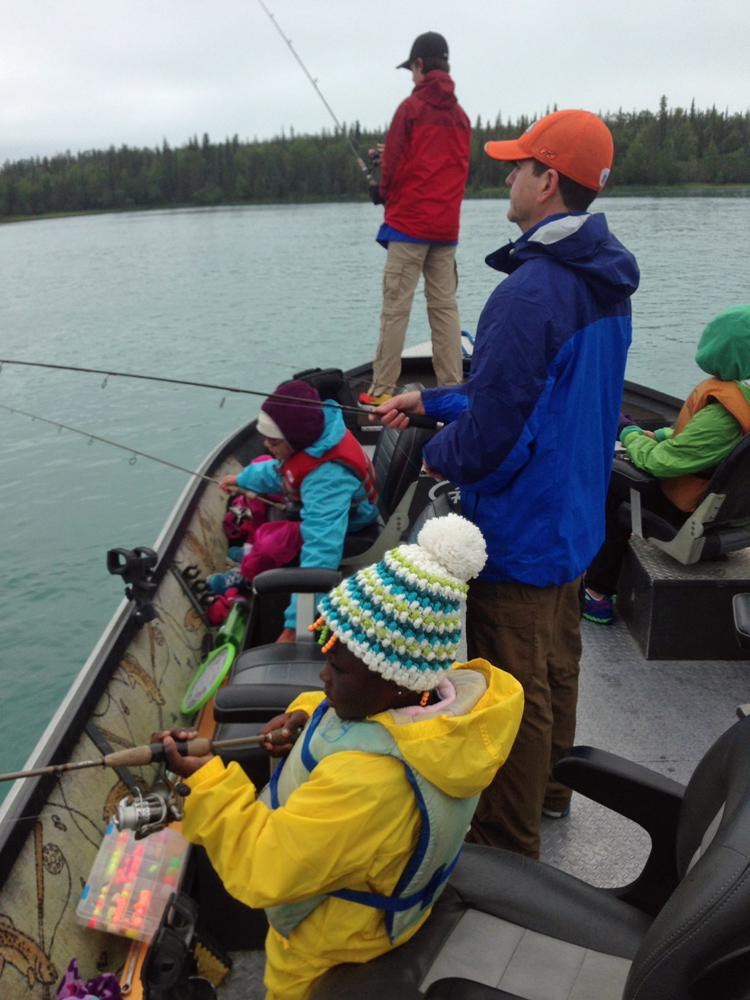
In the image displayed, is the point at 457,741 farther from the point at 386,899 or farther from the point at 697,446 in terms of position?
the point at 697,446

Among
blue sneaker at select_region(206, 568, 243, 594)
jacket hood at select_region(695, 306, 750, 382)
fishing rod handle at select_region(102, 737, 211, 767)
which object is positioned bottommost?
blue sneaker at select_region(206, 568, 243, 594)

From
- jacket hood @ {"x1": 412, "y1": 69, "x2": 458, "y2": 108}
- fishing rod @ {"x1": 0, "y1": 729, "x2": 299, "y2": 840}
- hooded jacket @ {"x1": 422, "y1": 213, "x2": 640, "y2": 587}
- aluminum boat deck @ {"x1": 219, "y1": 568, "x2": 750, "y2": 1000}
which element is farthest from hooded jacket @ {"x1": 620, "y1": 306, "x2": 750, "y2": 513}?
jacket hood @ {"x1": 412, "y1": 69, "x2": 458, "y2": 108}

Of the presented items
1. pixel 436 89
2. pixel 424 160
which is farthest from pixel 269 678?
pixel 436 89

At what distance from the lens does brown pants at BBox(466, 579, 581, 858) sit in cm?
196

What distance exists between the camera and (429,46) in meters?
4.86

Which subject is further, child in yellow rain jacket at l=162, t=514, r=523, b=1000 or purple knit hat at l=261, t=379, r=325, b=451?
purple knit hat at l=261, t=379, r=325, b=451

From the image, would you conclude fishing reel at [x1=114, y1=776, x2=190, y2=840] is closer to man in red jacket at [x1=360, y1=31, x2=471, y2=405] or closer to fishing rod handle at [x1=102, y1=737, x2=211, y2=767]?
fishing rod handle at [x1=102, y1=737, x2=211, y2=767]

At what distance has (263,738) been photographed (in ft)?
5.19

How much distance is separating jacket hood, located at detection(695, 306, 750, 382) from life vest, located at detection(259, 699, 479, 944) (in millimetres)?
1935

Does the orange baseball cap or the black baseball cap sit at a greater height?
the black baseball cap

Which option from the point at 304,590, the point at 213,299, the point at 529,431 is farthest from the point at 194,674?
the point at 213,299

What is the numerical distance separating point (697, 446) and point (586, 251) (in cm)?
137

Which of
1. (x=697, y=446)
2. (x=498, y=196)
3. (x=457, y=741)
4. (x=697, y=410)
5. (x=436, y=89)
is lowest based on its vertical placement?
(x=457, y=741)

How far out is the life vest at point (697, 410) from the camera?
9.24 ft
